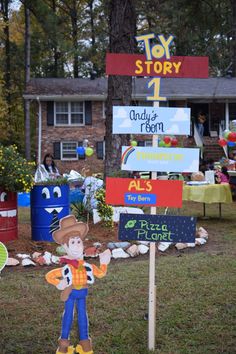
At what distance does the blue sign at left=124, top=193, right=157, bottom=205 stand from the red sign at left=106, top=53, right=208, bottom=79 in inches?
37.9

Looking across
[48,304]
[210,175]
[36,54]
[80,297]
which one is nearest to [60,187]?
[48,304]

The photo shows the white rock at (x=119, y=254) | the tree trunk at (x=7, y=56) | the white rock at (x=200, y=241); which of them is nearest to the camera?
the white rock at (x=119, y=254)

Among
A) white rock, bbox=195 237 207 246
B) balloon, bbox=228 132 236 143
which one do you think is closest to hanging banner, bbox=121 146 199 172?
white rock, bbox=195 237 207 246

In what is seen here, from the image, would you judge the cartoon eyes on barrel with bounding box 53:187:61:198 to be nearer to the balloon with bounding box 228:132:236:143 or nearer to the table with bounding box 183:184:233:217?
the table with bounding box 183:184:233:217

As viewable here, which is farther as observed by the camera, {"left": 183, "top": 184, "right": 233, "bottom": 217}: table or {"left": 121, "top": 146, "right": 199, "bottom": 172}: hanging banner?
{"left": 183, "top": 184, "right": 233, "bottom": 217}: table

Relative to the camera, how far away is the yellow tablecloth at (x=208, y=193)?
10.9 metres

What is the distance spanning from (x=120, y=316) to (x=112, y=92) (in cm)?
606

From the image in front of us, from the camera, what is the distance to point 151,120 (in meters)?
4.14

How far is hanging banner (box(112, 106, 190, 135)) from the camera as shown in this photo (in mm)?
4137

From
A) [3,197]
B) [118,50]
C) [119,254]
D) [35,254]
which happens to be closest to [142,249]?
[119,254]

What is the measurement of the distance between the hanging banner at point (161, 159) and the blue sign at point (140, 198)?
0.69ft

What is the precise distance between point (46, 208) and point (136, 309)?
321 cm

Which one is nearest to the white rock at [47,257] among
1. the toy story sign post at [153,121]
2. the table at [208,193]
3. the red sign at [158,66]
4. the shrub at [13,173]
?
the shrub at [13,173]

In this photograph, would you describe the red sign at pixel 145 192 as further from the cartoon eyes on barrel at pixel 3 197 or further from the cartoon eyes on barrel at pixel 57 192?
the cartoon eyes on barrel at pixel 57 192
